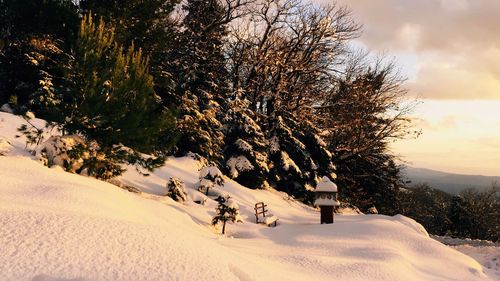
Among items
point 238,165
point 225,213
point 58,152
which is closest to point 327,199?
point 225,213

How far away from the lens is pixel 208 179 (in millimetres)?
14352

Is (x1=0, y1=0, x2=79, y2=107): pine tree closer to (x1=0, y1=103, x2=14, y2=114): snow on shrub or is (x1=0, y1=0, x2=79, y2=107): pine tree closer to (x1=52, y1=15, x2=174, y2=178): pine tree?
(x1=0, y1=103, x2=14, y2=114): snow on shrub

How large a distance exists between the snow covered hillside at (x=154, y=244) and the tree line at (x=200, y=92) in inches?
77.0

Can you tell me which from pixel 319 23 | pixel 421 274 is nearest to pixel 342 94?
pixel 319 23

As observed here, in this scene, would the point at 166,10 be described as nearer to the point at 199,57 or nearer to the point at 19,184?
the point at 199,57

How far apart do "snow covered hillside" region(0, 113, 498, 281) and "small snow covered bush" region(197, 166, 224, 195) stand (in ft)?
5.35

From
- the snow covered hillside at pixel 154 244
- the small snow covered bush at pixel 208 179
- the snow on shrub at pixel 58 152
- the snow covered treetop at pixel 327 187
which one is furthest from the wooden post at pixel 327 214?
the snow on shrub at pixel 58 152

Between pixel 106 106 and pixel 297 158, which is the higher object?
pixel 106 106

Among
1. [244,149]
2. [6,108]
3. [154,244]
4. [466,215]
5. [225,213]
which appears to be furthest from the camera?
[466,215]

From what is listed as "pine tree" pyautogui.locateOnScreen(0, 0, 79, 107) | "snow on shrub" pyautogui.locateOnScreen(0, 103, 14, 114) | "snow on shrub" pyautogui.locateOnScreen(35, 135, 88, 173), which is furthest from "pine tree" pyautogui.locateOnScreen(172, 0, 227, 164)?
"snow on shrub" pyautogui.locateOnScreen(0, 103, 14, 114)

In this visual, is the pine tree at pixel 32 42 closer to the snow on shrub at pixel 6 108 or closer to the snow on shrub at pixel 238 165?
the snow on shrub at pixel 6 108

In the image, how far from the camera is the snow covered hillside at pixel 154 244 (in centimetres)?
355

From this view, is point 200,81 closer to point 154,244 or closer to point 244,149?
point 244,149

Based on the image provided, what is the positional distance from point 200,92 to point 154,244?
16.4 m
